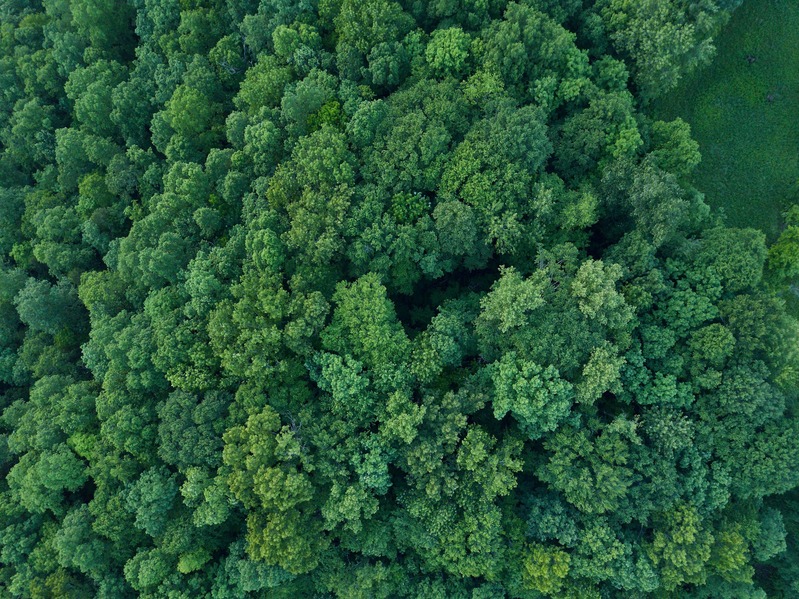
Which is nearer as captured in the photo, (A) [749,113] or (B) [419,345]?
(B) [419,345]

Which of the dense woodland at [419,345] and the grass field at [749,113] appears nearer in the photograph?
the dense woodland at [419,345]

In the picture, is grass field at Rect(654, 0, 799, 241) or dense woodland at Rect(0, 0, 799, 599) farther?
grass field at Rect(654, 0, 799, 241)

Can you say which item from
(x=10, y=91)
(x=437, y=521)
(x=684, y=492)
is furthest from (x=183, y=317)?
(x=684, y=492)

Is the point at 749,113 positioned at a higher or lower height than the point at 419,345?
higher

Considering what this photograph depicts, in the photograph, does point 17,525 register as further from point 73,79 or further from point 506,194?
point 506,194
